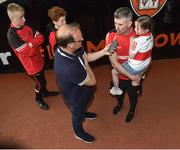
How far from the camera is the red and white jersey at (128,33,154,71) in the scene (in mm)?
3172

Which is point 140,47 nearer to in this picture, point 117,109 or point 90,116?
point 117,109

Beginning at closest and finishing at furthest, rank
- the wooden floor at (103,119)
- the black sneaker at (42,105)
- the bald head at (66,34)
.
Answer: the bald head at (66,34)
the wooden floor at (103,119)
the black sneaker at (42,105)

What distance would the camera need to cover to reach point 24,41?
3.65 metres

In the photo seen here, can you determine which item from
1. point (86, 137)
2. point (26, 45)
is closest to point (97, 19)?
point (26, 45)

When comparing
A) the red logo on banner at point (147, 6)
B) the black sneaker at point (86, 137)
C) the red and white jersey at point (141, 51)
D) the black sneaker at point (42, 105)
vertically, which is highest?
the red logo on banner at point (147, 6)

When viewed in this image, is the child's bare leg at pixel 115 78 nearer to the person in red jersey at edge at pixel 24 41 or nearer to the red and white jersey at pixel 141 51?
the red and white jersey at pixel 141 51

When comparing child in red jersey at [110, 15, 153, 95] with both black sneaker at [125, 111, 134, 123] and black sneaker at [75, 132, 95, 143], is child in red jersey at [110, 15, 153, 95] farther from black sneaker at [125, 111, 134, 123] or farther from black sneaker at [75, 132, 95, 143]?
black sneaker at [75, 132, 95, 143]

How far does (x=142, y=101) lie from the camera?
439 centimetres

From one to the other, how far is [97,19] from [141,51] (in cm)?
166

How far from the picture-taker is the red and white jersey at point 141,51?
3.17 metres

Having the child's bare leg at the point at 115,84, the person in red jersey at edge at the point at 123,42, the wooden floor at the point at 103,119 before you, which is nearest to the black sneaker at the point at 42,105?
the wooden floor at the point at 103,119

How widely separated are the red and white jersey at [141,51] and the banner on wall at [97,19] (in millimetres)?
1383

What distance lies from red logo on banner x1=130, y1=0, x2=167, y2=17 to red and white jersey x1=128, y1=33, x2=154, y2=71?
4.46 feet

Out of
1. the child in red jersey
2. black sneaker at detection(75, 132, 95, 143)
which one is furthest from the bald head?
black sneaker at detection(75, 132, 95, 143)
